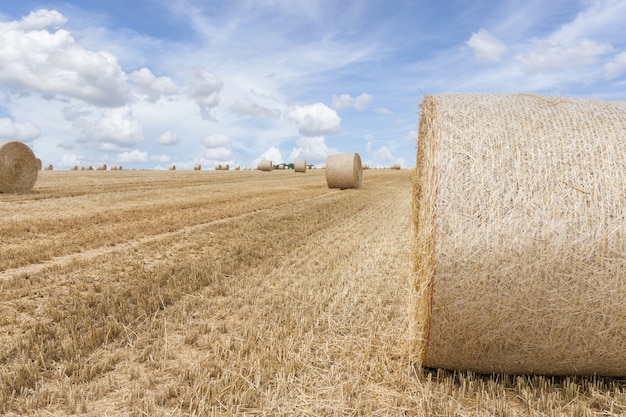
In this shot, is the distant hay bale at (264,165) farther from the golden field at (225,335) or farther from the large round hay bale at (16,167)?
the golden field at (225,335)

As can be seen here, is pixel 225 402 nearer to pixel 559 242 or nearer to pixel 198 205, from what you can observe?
pixel 559 242

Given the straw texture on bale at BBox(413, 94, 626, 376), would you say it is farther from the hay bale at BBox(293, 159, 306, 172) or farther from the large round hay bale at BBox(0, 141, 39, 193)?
the hay bale at BBox(293, 159, 306, 172)

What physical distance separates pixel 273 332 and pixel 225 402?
3.70ft

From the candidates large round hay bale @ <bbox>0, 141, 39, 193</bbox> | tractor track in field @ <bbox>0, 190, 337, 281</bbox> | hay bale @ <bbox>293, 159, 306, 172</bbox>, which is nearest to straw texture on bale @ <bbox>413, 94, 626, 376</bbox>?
tractor track in field @ <bbox>0, 190, 337, 281</bbox>

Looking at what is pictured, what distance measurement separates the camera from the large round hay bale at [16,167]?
47.9 feet

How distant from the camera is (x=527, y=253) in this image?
307 cm

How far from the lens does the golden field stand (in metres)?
3.09

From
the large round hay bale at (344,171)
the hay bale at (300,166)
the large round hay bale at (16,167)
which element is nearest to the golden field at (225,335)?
the large round hay bale at (16,167)

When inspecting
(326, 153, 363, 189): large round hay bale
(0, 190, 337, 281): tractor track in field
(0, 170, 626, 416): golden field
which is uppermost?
(326, 153, 363, 189): large round hay bale

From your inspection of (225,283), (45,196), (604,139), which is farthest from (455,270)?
(45,196)

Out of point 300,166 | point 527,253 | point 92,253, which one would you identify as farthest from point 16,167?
point 300,166

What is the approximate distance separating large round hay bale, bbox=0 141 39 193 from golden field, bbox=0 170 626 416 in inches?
306

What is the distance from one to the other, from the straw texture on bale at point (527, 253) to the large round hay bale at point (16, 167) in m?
16.0

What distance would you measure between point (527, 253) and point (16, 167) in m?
17.1
